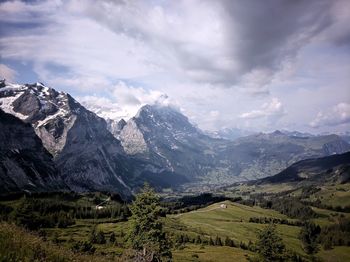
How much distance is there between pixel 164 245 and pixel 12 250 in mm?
57068

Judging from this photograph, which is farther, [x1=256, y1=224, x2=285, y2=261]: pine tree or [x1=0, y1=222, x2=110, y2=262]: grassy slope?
[x1=256, y1=224, x2=285, y2=261]: pine tree

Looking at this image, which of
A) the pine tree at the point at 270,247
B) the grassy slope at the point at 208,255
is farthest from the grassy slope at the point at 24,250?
the grassy slope at the point at 208,255

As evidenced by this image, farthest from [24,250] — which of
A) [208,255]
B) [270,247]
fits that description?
[208,255]

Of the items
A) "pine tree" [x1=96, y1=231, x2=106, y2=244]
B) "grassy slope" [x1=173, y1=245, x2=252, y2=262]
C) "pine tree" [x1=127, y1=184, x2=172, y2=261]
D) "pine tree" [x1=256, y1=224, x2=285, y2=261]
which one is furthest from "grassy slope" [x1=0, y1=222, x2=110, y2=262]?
"pine tree" [x1=96, y1=231, x2=106, y2=244]


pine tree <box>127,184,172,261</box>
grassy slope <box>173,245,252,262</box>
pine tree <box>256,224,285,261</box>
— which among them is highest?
pine tree <box>127,184,172,261</box>

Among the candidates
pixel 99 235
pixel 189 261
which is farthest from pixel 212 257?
pixel 99 235

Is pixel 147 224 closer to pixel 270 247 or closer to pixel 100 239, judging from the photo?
pixel 270 247

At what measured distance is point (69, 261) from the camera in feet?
49.5

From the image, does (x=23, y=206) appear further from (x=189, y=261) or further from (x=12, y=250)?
(x=12, y=250)

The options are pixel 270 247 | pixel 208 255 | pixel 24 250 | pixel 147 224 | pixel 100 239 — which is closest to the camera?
pixel 24 250

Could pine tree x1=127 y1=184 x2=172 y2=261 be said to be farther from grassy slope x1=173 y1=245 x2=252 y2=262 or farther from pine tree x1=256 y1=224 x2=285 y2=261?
grassy slope x1=173 y1=245 x2=252 y2=262

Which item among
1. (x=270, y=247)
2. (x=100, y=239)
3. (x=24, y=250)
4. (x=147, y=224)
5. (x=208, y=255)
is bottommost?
(x=208, y=255)

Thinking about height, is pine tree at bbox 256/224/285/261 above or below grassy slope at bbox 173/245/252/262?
above

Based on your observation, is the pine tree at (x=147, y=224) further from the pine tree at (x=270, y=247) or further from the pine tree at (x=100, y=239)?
the pine tree at (x=100, y=239)
